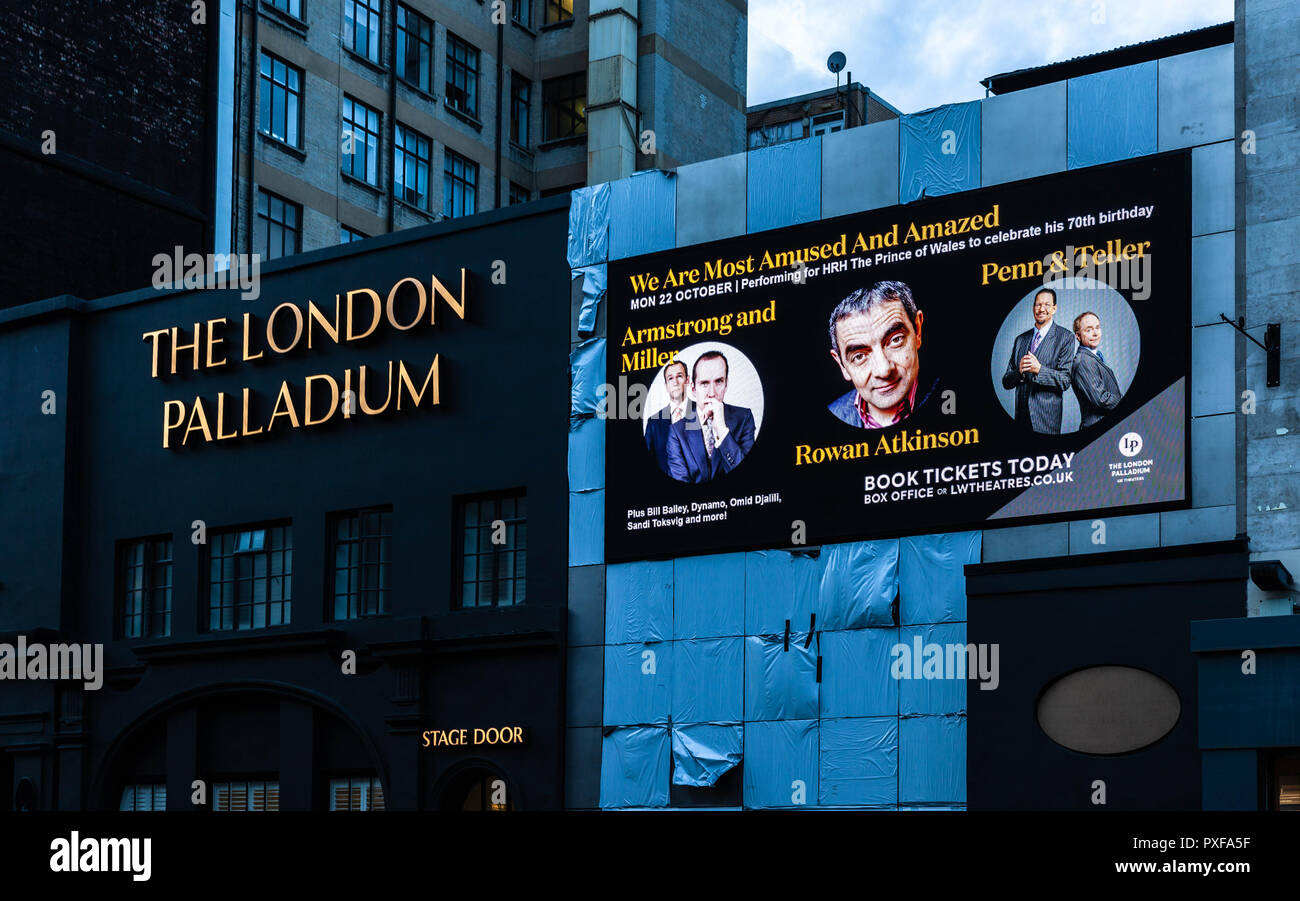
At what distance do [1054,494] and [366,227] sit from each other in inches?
1350

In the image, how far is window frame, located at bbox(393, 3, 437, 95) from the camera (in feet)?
190

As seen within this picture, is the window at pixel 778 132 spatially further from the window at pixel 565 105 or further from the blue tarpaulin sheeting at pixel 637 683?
the blue tarpaulin sheeting at pixel 637 683

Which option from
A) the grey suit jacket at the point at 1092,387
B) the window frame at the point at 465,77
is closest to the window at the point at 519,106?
the window frame at the point at 465,77

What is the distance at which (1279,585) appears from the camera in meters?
23.3

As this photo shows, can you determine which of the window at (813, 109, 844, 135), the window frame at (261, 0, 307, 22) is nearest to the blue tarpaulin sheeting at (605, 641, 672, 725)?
the window frame at (261, 0, 307, 22)

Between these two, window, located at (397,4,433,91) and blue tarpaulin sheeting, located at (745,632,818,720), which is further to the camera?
window, located at (397,4,433,91)

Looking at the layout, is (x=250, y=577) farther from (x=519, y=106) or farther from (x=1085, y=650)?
(x=519, y=106)

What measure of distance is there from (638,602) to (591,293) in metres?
5.63

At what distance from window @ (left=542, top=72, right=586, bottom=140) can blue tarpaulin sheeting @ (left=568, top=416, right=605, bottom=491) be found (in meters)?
34.4

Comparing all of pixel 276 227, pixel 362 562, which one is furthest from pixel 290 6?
pixel 362 562

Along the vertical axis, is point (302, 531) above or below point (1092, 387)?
below

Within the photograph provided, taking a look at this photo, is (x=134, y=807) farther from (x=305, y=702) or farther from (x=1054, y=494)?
(x=1054, y=494)

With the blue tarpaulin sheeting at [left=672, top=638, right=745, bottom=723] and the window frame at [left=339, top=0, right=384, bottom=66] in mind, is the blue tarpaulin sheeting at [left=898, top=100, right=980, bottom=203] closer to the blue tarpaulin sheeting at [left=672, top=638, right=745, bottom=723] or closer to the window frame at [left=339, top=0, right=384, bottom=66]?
the blue tarpaulin sheeting at [left=672, top=638, right=745, bottom=723]

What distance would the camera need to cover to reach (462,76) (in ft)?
200
